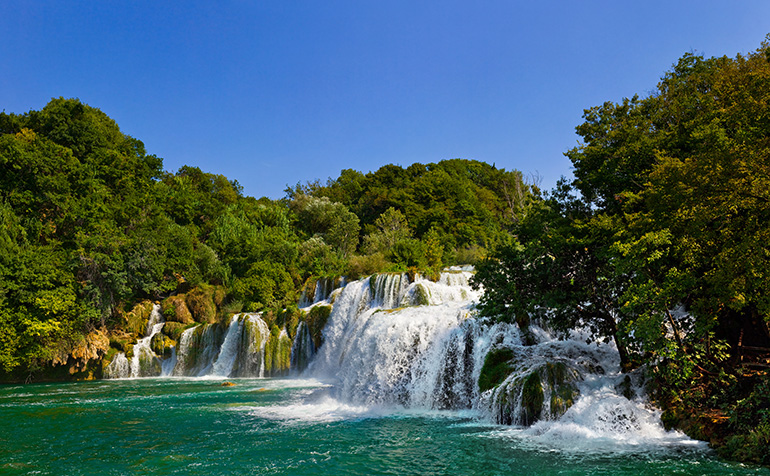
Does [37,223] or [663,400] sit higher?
[37,223]

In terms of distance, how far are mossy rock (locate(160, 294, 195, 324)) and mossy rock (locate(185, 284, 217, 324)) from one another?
0.31 m

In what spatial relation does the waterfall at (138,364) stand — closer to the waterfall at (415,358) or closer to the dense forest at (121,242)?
the dense forest at (121,242)

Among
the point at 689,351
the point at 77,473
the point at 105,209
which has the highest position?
the point at 105,209

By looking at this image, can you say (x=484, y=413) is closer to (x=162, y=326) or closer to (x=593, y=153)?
(x=593, y=153)

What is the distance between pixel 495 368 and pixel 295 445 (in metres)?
5.59

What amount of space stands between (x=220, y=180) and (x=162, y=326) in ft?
92.9

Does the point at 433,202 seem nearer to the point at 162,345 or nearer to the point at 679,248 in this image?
the point at 162,345

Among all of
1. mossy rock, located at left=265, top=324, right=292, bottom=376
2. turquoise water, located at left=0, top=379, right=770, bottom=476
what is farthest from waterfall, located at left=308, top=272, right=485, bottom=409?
mossy rock, located at left=265, top=324, right=292, bottom=376

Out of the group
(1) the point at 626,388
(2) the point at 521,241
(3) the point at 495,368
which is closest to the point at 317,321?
(3) the point at 495,368

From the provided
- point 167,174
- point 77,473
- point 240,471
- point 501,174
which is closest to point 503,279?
point 240,471

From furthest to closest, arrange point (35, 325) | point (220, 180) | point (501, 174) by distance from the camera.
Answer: point (501, 174) < point (220, 180) < point (35, 325)

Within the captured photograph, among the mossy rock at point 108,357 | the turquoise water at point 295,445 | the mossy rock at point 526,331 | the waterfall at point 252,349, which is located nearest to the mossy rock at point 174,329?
the mossy rock at point 108,357

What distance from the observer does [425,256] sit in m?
31.8

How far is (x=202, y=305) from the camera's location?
98.4ft
